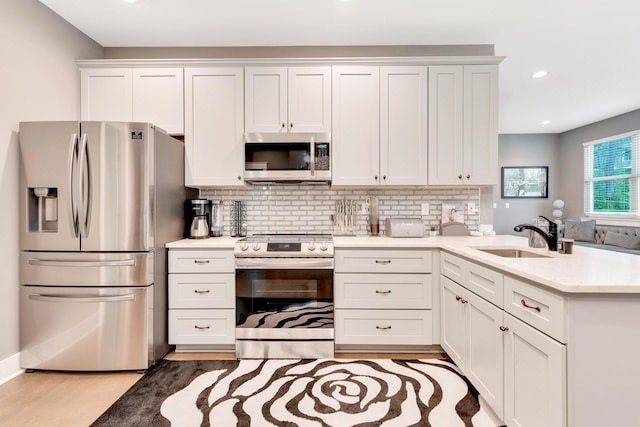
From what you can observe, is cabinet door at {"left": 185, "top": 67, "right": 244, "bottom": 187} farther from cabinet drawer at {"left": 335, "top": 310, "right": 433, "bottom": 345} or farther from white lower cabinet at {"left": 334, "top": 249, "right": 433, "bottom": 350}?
cabinet drawer at {"left": 335, "top": 310, "right": 433, "bottom": 345}

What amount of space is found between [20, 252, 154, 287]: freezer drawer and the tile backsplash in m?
1.08

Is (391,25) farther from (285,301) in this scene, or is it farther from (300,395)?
(300,395)

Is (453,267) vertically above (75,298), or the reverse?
(453,267)

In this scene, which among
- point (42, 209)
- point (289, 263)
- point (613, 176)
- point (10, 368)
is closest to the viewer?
point (10, 368)

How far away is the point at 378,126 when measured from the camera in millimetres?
2846

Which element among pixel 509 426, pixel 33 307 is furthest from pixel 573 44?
pixel 33 307

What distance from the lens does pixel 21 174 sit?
2.26m

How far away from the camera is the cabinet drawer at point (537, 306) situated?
1.19 m

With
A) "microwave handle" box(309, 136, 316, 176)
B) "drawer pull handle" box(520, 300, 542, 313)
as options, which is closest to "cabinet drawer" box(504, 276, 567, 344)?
"drawer pull handle" box(520, 300, 542, 313)

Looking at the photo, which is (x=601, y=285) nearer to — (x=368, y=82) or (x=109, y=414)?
(x=368, y=82)

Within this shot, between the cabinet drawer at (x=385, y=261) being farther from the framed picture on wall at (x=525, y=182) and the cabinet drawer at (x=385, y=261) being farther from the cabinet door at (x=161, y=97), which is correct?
the framed picture on wall at (x=525, y=182)

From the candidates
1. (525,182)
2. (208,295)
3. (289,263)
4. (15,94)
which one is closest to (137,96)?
(15,94)

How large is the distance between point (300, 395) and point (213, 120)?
2.31 metres

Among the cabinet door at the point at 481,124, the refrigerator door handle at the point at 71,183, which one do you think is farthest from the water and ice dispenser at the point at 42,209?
the cabinet door at the point at 481,124
